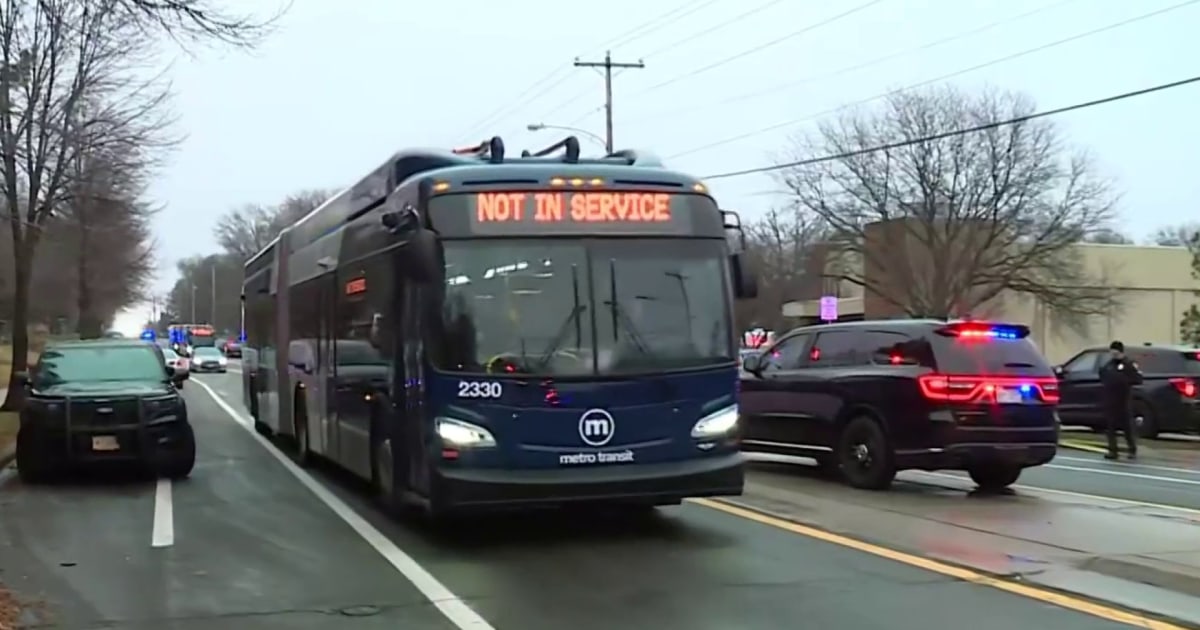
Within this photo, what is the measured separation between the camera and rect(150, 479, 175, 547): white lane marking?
1111 cm

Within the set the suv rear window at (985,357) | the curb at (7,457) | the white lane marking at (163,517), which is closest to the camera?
the white lane marking at (163,517)

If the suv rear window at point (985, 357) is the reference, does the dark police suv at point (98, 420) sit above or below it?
below

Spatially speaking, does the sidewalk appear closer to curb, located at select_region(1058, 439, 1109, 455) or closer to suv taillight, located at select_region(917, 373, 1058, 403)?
curb, located at select_region(1058, 439, 1109, 455)

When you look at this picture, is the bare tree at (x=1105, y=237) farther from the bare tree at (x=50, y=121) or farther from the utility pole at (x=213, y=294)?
the utility pole at (x=213, y=294)

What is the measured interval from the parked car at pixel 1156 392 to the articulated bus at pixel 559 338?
50.0ft

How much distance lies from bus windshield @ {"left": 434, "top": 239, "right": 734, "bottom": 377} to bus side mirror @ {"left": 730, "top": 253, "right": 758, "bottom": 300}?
0.37 m

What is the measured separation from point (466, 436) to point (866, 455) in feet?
19.1

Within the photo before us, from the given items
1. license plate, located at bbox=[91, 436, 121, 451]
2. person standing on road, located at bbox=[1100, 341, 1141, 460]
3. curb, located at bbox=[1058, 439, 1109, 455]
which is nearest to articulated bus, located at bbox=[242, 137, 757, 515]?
license plate, located at bbox=[91, 436, 121, 451]

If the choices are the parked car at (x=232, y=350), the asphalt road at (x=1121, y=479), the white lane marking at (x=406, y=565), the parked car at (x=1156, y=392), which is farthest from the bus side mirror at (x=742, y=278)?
the parked car at (x=232, y=350)

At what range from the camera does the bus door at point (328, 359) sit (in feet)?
47.4

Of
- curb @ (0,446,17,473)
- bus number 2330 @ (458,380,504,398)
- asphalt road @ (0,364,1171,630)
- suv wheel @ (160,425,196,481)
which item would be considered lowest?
asphalt road @ (0,364,1171,630)

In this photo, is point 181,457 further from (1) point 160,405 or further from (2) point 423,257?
(2) point 423,257

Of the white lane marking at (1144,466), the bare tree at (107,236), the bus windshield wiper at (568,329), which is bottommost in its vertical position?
the white lane marking at (1144,466)

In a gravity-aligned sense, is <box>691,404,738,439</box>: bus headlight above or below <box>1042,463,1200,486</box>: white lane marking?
above
